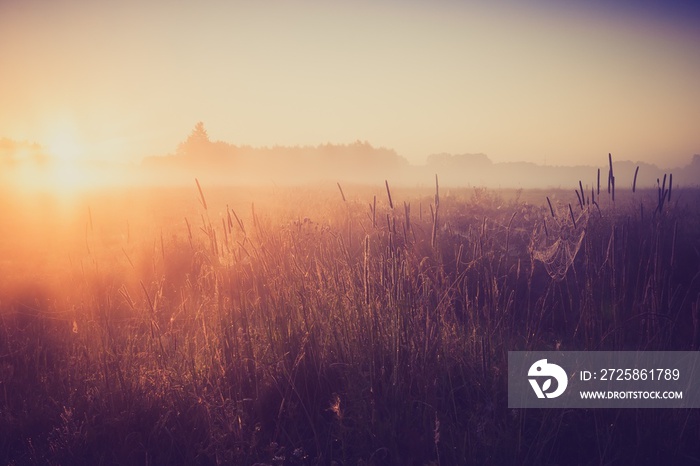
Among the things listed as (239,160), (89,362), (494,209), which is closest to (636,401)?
(89,362)

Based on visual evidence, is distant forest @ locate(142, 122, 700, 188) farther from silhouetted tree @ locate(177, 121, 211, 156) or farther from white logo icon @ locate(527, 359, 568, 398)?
white logo icon @ locate(527, 359, 568, 398)

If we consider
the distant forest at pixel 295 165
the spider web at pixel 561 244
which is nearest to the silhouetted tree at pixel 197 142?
the distant forest at pixel 295 165

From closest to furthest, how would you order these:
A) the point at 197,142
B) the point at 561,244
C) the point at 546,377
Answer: the point at 546,377 < the point at 561,244 < the point at 197,142

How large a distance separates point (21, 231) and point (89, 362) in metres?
13.1

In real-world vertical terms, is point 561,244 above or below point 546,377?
above

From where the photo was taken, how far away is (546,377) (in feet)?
9.02

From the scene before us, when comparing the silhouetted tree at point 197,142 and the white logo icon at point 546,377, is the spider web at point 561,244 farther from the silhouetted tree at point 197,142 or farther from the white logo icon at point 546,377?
the silhouetted tree at point 197,142

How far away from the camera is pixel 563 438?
2516 mm

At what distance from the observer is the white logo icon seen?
267 cm

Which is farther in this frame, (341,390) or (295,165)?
(295,165)

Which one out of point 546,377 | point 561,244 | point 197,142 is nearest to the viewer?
point 546,377

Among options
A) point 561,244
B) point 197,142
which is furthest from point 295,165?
point 561,244

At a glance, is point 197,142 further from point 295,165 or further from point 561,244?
point 561,244

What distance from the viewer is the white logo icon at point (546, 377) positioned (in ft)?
8.75
